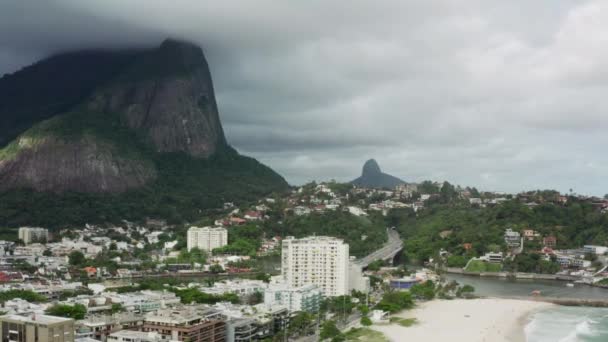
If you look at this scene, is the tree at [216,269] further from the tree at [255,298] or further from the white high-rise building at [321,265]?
the tree at [255,298]

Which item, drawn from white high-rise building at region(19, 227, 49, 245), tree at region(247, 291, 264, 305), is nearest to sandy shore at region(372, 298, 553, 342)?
tree at region(247, 291, 264, 305)

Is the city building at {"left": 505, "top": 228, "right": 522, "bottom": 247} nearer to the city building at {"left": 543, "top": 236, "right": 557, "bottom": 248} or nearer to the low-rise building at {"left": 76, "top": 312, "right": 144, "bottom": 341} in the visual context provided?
the city building at {"left": 543, "top": 236, "right": 557, "bottom": 248}

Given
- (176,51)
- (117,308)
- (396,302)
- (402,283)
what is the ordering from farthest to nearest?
(176,51) < (402,283) < (396,302) < (117,308)

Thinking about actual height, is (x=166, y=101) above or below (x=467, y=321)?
above

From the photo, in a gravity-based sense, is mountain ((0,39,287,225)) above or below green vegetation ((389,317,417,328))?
above

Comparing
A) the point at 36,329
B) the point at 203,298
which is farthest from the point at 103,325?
the point at 203,298

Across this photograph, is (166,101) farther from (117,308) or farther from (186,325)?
(186,325)

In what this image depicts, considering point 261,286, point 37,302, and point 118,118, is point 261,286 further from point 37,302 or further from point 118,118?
point 118,118

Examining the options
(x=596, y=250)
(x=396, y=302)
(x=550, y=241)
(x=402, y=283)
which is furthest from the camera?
(x=550, y=241)
